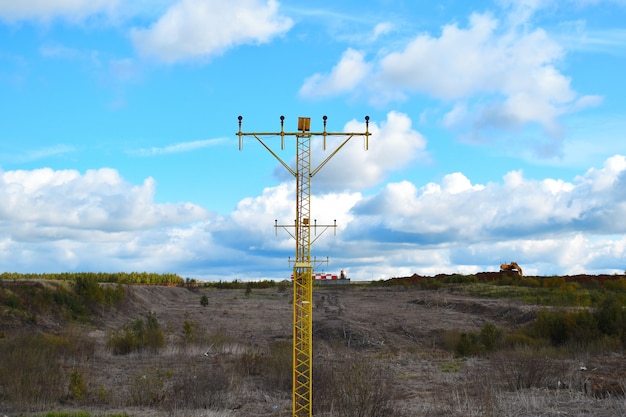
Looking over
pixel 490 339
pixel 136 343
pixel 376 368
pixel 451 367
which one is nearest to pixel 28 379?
pixel 376 368

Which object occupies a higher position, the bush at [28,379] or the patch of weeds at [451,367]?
the bush at [28,379]

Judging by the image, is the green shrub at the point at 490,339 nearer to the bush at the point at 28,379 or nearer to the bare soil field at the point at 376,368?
the bare soil field at the point at 376,368

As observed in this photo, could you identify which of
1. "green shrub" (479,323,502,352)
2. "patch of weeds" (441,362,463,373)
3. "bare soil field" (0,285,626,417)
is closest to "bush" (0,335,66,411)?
"bare soil field" (0,285,626,417)

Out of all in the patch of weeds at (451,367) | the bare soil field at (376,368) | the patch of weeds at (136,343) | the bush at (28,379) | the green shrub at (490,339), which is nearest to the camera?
the bare soil field at (376,368)

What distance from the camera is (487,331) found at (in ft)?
83.7

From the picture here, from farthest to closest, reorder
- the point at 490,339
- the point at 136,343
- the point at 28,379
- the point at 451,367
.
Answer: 1. the point at 490,339
2. the point at 136,343
3. the point at 451,367
4. the point at 28,379

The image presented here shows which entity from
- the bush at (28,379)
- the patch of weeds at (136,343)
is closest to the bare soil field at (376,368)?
the bush at (28,379)

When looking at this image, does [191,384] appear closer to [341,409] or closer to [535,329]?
[341,409]

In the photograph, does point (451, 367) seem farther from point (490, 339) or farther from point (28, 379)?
point (28, 379)

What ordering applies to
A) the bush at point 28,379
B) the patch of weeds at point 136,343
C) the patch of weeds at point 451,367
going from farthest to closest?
the patch of weeds at point 136,343, the patch of weeds at point 451,367, the bush at point 28,379

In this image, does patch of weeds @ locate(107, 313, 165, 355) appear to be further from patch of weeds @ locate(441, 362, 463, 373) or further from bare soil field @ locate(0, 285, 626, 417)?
patch of weeds @ locate(441, 362, 463, 373)

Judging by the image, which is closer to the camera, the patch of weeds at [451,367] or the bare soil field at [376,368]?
the bare soil field at [376,368]

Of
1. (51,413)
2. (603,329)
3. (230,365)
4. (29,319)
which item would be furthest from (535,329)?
(29,319)

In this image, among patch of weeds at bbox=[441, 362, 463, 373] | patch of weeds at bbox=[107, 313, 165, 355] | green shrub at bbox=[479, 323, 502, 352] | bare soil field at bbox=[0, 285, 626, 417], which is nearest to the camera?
bare soil field at bbox=[0, 285, 626, 417]
